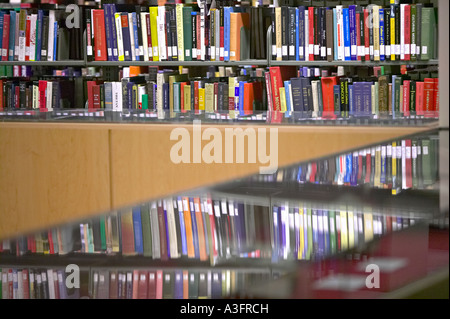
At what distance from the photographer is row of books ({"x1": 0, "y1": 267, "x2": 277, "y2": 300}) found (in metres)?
0.51

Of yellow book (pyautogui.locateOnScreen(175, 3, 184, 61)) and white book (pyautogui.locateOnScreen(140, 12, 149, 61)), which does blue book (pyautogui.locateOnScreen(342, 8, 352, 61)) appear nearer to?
yellow book (pyautogui.locateOnScreen(175, 3, 184, 61))

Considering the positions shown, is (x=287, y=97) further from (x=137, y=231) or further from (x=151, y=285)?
(x=151, y=285)

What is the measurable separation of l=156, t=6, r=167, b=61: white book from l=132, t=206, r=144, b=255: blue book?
11.9ft

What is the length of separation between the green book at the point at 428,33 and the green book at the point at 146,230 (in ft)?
11.1

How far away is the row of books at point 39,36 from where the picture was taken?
4574 millimetres

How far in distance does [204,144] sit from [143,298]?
2645 millimetres

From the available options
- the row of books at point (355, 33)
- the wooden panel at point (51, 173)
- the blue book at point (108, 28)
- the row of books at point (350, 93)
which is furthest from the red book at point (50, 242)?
the blue book at point (108, 28)

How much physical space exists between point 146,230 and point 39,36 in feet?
13.6

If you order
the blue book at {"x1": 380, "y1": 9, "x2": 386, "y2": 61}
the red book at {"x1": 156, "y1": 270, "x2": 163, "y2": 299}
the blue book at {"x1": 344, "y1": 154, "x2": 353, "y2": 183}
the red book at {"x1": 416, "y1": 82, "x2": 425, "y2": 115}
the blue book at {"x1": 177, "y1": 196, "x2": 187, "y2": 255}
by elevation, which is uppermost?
the blue book at {"x1": 380, "y1": 9, "x2": 386, "y2": 61}

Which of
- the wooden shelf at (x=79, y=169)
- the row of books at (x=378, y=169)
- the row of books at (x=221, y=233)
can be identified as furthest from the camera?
the wooden shelf at (x=79, y=169)

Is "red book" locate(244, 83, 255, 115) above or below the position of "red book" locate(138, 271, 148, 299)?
below

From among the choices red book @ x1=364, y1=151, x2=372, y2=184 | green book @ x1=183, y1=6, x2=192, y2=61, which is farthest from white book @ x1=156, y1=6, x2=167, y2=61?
red book @ x1=364, y1=151, x2=372, y2=184

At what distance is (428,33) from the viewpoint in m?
3.97

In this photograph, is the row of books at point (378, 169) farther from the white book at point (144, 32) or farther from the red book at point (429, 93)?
the white book at point (144, 32)
